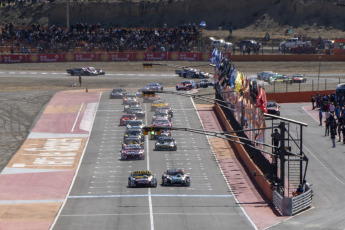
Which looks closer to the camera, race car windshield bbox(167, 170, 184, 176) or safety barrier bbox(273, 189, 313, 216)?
safety barrier bbox(273, 189, 313, 216)

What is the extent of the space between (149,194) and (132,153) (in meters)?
10.6

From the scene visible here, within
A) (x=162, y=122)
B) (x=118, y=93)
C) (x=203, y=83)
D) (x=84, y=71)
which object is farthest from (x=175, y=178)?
(x=84, y=71)

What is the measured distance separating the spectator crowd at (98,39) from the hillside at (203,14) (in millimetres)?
10936

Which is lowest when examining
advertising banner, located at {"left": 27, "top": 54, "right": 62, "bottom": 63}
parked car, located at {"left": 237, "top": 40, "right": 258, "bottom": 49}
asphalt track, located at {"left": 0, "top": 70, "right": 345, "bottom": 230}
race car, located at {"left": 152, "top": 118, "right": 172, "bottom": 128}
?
asphalt track, located at {"left": 0, "top": 70, "right": 345, "bottom": 230}

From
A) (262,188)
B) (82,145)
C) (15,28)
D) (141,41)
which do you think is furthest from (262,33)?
(262,188)

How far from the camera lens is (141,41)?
4557 inches

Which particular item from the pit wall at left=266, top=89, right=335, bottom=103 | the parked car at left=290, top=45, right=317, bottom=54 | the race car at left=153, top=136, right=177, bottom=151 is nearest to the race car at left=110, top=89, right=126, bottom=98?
the pit wall at left=266, top=89, right=335, bottom=103

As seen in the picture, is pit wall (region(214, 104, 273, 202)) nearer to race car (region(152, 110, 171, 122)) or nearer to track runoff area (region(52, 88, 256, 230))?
track runoff area (region(52, 88, 256, 230))

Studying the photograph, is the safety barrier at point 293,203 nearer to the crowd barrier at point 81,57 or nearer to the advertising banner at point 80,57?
the crowd barrier at point 81,57

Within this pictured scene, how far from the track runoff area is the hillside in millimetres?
61305

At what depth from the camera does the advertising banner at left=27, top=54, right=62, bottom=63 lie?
370 feet

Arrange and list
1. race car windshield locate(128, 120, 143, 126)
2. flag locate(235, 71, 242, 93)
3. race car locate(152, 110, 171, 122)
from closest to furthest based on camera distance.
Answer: flag locate(235, 71, 242, 93) → race car windshield locate(128, 120, 143, 126) → race car locate(152, 110, 171, 122)

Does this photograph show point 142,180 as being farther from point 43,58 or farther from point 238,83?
point 43,58

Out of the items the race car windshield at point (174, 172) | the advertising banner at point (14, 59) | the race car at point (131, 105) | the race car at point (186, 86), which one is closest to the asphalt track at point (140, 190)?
the race car windshield at point (174, 172)
